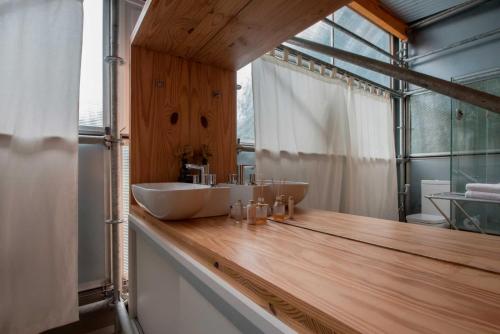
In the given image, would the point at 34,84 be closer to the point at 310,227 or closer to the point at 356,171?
the point at 310,227

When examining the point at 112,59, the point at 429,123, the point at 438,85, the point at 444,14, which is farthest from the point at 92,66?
the point at 444,14

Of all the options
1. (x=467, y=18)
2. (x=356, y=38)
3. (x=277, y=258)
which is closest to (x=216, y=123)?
(x=277, y=258)

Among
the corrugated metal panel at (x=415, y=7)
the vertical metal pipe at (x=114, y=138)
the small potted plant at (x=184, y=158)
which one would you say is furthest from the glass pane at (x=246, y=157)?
the corrugated metal panel at (x=415, y=7)

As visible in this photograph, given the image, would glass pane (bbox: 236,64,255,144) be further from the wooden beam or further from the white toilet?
the wooden beam

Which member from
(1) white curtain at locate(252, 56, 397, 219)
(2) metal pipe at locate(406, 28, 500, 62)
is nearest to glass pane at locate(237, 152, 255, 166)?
(1) white curtain at locate(252, 56, 397, 219)

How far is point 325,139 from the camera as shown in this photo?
76.9 inches

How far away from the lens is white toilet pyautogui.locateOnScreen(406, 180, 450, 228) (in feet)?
5.06

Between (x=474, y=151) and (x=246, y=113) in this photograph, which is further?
(x=246, y=113)

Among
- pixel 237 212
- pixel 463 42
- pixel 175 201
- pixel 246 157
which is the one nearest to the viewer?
pixel 175 201

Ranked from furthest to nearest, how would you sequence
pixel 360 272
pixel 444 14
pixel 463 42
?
pixel 444 14
pixel 463 42
pixel 360 272

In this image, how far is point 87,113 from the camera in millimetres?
1349

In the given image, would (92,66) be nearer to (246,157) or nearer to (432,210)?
(246,157)

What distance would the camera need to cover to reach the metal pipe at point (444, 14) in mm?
2104

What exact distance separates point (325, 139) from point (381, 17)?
148cm
